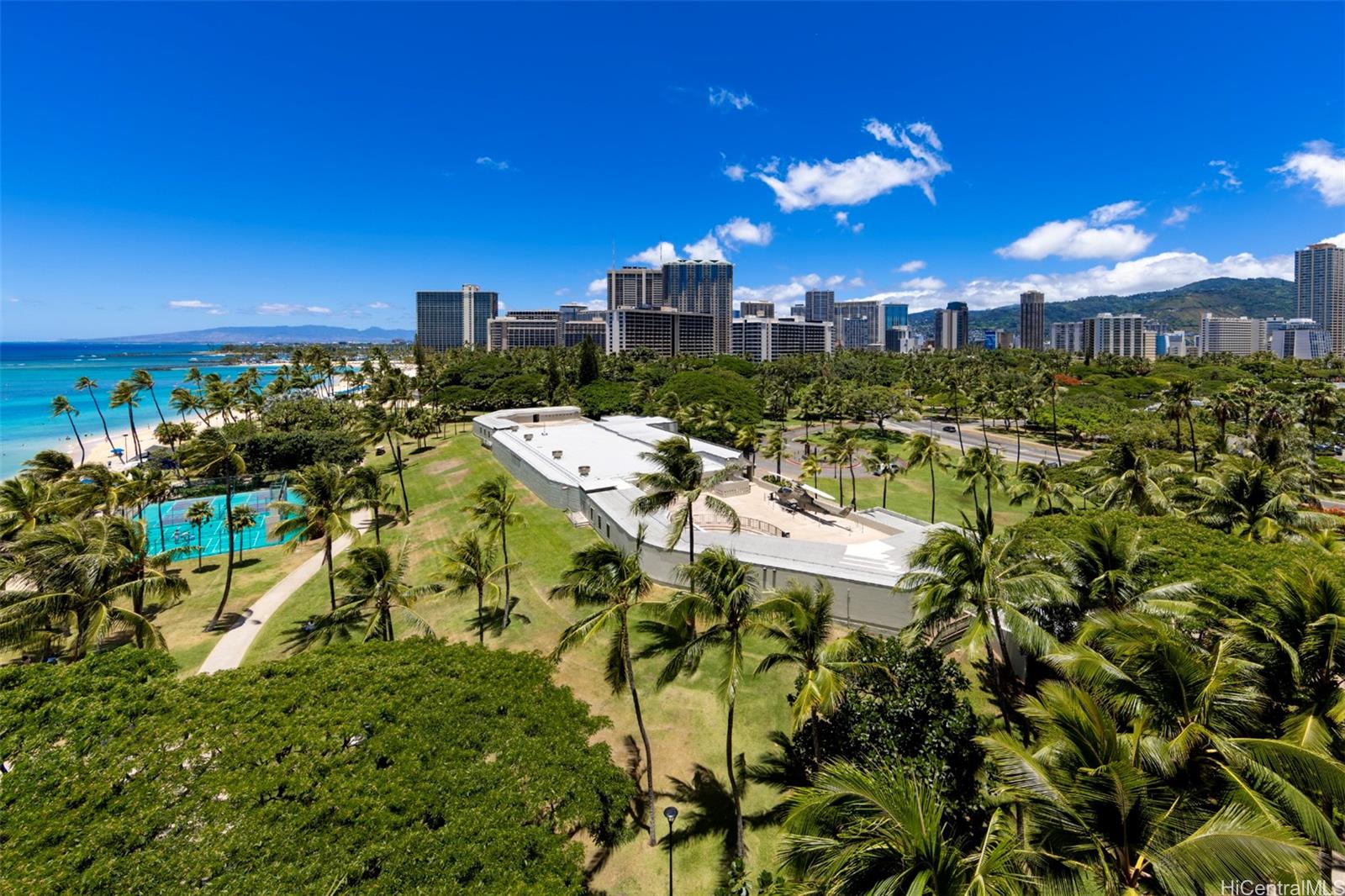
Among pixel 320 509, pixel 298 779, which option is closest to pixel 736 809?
pixel 298 779

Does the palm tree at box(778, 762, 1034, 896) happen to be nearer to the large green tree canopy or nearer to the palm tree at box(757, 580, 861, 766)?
the palm tree at box(757, 580, 861, 766)

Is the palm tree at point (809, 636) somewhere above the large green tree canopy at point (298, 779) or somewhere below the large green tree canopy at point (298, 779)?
above

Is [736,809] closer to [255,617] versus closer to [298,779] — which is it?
[298,779]

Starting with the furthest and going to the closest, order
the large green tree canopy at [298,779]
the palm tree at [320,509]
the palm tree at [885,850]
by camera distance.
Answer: the palm tree at [320,509] → the large green tree canopy at [298,779] → the palm tree at [885,850]

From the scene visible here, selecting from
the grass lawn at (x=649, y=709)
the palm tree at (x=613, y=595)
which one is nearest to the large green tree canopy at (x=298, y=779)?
the palm tree at (x=613, y=595)

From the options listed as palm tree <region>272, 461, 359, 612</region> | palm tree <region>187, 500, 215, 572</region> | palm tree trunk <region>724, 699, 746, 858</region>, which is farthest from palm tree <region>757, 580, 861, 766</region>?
palm tree <region>187, 500, 215, 572</region>

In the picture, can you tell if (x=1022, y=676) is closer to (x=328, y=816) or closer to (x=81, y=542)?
(x=328, y=816)

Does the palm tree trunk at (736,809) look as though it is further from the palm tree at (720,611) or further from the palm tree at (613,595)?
the palm tree at (613,595)
